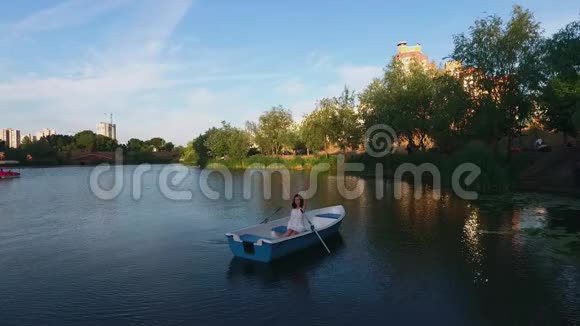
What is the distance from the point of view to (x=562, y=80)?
28.0 metres

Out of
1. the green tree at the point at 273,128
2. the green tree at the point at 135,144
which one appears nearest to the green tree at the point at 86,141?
the green tree at the point at 135,144

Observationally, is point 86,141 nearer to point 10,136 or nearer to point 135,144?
point 135,144

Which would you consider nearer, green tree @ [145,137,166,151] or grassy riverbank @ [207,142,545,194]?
grassy riverbank @ [207,142,545,194]

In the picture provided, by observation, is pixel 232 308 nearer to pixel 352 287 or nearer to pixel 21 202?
pixel 352 287

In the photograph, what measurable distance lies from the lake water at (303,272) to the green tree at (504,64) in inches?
621

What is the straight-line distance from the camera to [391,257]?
40.9ft

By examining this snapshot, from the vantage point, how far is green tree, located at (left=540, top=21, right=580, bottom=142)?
2116 cm

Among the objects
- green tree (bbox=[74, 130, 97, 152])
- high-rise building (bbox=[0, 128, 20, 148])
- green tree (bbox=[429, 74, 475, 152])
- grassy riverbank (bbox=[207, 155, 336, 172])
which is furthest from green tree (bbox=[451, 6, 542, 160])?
high-rise building (bbox=[0, 128, 20, 148])

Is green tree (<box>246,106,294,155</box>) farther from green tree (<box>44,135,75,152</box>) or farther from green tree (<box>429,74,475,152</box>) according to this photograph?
green tree (<box>44,135,75,152</box>)

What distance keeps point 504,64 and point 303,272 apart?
29735 millimetres

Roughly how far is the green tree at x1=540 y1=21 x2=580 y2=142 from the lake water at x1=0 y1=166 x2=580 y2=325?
717 centimetres

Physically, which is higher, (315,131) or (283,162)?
(315,131)

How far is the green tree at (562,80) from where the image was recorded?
21.2m

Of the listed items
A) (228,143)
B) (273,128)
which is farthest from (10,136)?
(273,128)
